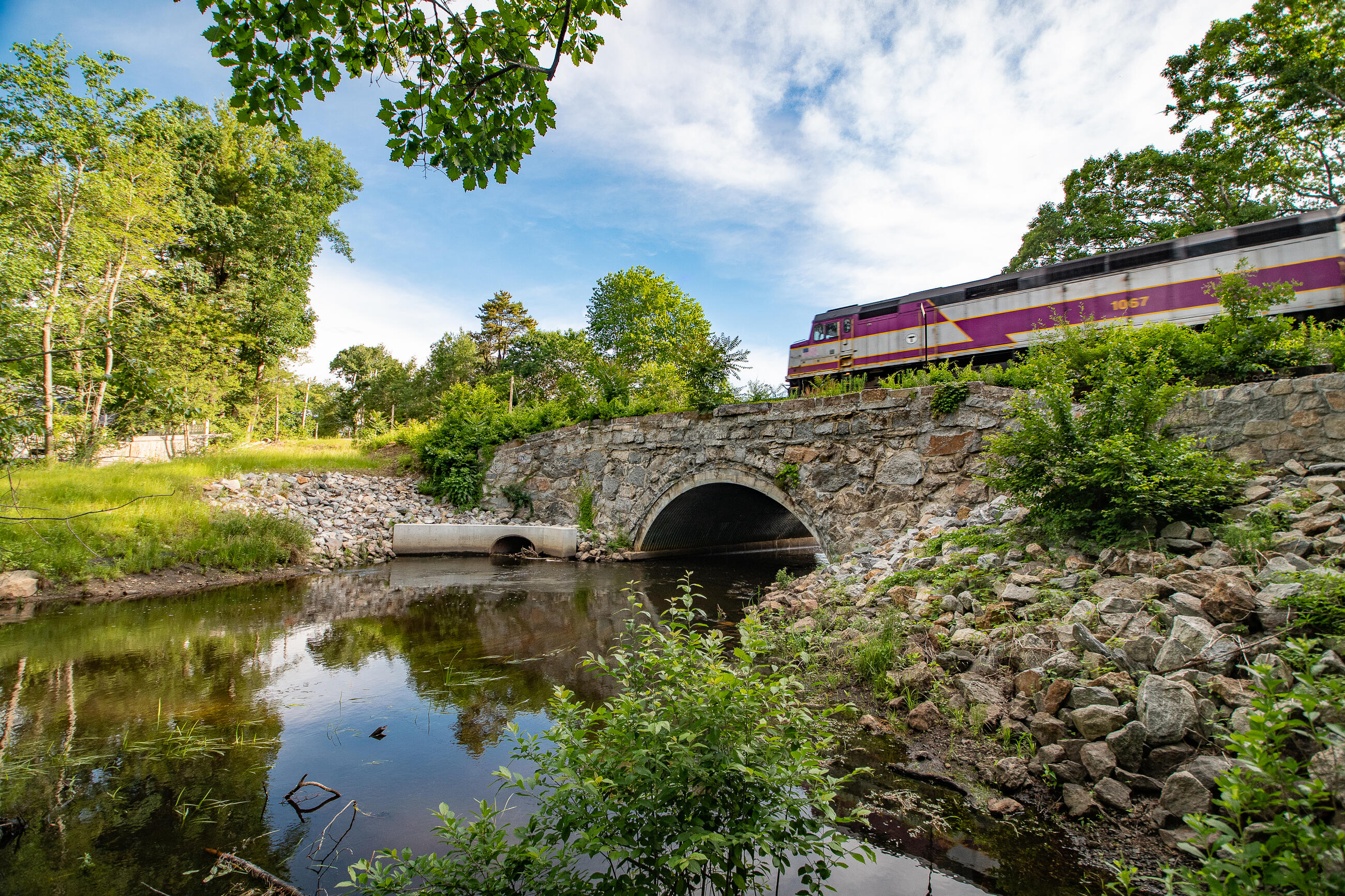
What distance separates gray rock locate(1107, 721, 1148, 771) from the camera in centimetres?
266

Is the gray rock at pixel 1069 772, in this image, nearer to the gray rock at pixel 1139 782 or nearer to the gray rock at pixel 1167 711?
the gray rock at pixel 1139 782

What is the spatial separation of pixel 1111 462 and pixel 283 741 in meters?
6.86

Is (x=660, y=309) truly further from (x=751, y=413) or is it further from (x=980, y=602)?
(x=980, y=602)

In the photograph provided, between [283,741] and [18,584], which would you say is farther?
[18,584]

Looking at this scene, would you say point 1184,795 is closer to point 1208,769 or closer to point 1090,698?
point 1208,769

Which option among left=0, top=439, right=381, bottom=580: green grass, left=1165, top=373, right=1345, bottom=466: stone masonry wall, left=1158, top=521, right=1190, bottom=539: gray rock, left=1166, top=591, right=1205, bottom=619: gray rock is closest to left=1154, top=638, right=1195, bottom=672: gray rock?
left=1166, top=591, right=1205, bottom=619: gray rock

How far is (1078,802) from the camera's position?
2637mm

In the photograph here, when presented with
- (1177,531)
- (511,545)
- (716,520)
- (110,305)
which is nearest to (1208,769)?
(1177,531)

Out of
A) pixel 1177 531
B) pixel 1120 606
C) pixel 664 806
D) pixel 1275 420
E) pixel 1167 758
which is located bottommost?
pixel 1167 758

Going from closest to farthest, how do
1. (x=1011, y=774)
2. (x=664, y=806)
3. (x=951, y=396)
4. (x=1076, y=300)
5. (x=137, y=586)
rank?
1. (x=664, y=806)
2. (x=1011, y=774)
3. (x=951, y=396)
4. (x=137, y=586)
5. (x=1076, y=300)

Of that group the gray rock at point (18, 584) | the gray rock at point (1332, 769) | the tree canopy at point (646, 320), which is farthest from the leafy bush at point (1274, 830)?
the tree canopy at point (646, 320)

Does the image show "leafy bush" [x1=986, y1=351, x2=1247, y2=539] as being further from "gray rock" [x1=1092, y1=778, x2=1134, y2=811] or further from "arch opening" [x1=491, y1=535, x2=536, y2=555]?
"arch opening" [x1=491, y1=535, x2=536, y2=555]

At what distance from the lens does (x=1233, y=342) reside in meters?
5.85

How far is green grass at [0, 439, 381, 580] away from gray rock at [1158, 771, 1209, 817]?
35.7 feet
